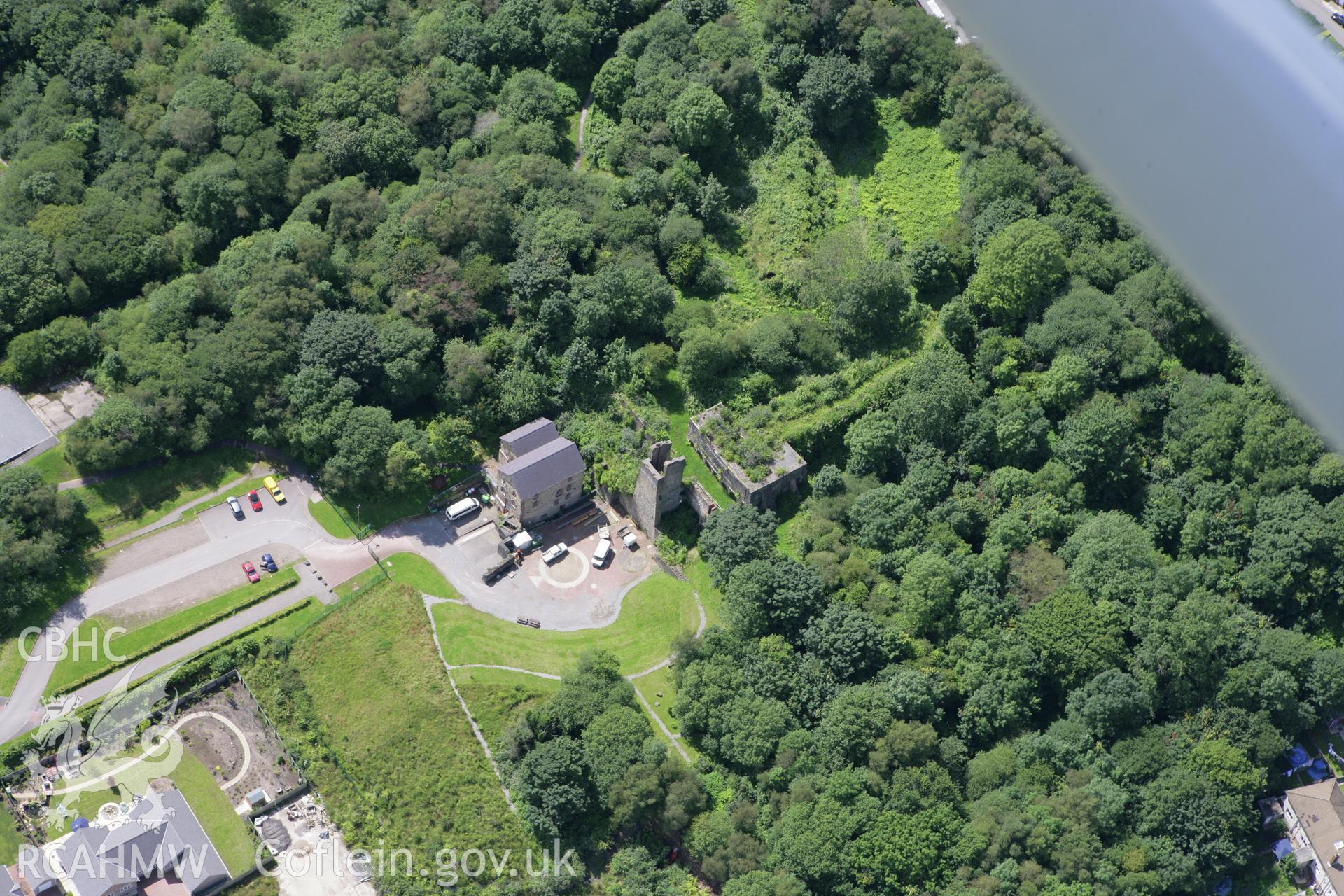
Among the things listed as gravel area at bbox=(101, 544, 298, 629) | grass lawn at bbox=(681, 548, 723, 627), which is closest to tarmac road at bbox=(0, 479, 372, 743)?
gravel area at bbox=(101, 544, 298, 629)

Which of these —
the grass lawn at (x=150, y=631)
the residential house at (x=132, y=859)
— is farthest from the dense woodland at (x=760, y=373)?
the residential house at (x=132, y=859)

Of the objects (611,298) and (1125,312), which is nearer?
(1125,312)

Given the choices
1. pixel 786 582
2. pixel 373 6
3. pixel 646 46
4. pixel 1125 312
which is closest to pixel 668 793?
pixel 786 582

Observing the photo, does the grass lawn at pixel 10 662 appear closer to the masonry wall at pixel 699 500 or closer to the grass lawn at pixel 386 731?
the grass lawn at pixel 386 731

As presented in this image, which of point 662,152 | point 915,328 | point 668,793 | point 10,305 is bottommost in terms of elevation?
point 668,793

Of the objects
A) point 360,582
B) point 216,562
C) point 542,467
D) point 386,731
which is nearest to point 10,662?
point 216,562

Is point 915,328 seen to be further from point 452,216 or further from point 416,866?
point 416,866

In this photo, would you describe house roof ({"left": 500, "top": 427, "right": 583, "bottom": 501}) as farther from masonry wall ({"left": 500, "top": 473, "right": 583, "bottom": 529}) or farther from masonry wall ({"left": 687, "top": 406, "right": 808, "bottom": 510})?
masonry wall ({"left": 687, "top": 406, "right": 808, "bottom": 510})
